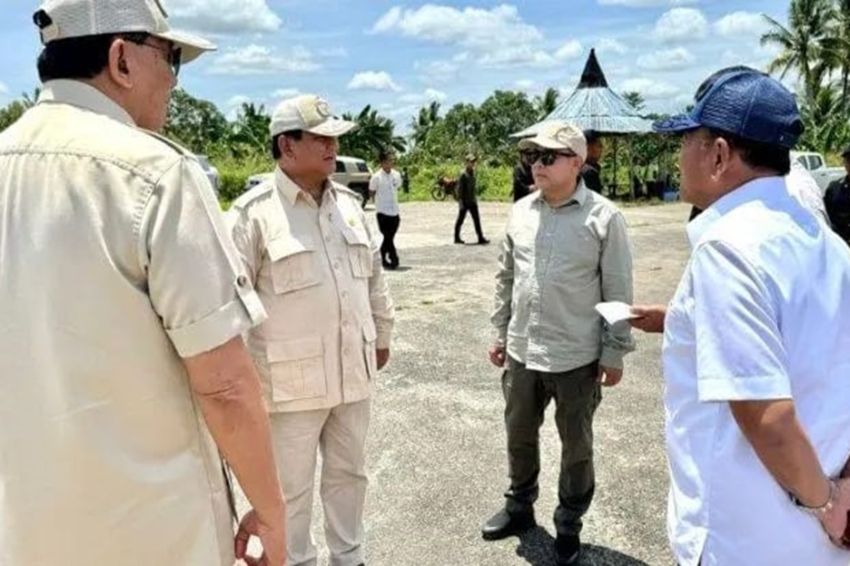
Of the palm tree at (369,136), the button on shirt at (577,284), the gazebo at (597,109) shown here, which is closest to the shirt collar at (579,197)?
the button on shirt at (577,284)

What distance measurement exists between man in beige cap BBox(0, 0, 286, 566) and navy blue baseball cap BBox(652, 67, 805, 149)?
1.05 meters

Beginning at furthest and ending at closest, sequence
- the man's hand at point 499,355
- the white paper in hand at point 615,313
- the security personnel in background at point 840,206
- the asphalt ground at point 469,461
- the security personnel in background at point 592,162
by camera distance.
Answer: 1. the security personnel in background at point 840,206
2. the security personnel in background at point 592,162
3. the man's hand at point 499,355
4. the asphalt ground at point 469,461
5. the white paper in hand at point 615,313

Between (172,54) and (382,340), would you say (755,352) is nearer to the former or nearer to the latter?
(172,54)

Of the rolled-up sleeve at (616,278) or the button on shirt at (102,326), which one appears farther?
the rolled-up sleeve at (616,278)

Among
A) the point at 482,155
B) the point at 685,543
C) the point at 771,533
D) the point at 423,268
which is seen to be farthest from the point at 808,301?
the point at 482,155

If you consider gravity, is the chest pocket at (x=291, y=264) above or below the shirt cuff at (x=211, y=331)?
below

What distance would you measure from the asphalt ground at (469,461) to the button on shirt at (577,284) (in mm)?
851

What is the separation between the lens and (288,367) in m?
2.78

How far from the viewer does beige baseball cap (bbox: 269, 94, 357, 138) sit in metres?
2.82

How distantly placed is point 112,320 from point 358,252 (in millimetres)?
1670

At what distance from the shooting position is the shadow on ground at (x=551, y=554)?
312 cm

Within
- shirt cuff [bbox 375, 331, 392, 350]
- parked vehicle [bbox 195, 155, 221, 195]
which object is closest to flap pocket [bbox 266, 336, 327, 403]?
shirt cuff [bbox 375, 331, 392, 350]

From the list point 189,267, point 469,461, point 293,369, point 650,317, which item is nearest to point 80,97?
point 189,267

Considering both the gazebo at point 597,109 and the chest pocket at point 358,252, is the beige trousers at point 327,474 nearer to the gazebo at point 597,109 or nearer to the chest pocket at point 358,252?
the chest pocket at point 358,252
